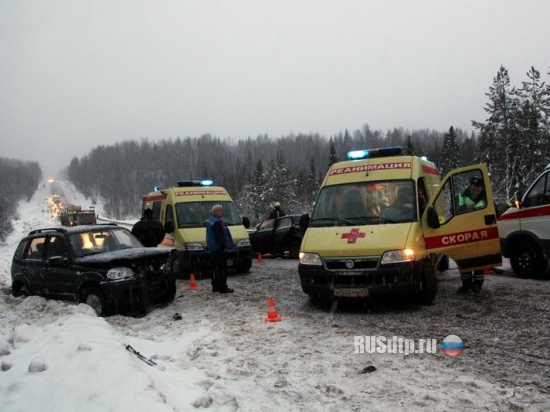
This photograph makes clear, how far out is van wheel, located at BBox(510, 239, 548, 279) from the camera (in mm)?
9898

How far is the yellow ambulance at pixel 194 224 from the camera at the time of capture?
1217 cm

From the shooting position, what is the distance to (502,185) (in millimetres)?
43062

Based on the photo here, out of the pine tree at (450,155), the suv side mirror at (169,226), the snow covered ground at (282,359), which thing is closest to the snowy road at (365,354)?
the snow covered ground at (282,359)

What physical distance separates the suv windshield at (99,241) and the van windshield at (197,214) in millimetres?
3029

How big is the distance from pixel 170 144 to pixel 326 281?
16700 centimetres

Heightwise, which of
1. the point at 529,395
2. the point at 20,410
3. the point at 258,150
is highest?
the point at 258,150

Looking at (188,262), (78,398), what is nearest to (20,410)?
(78,398)

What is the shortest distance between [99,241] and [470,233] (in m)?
6.78

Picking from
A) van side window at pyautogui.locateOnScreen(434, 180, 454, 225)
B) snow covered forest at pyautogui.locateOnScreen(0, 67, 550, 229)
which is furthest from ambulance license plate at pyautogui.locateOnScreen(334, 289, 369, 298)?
snow covered forest at pyautogui.locateOnScreen(0, 67, 550, 229)

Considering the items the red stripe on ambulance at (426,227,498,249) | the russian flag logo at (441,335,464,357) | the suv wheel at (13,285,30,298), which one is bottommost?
the russian flag logo at (441,335,464,357)

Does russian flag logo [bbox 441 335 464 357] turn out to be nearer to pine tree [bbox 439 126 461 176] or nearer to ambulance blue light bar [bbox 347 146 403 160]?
ambulance blue light bar [bbox 347 146 403 160]

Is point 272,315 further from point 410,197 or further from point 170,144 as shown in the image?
point 170,144
